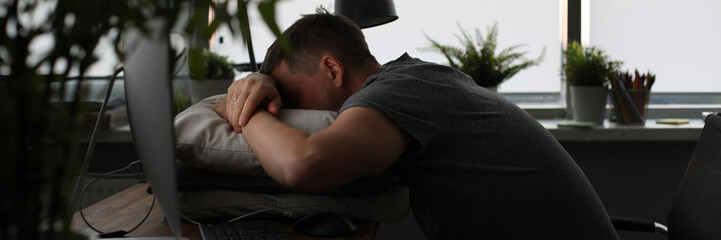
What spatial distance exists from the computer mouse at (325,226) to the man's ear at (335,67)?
1.31ft

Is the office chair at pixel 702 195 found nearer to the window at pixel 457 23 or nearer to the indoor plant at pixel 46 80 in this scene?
the indoor plant at pixel 46 80

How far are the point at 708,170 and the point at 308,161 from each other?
826 millimetres

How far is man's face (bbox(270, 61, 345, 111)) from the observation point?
141cm

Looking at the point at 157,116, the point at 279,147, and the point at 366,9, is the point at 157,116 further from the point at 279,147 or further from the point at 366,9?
the point at 366,9

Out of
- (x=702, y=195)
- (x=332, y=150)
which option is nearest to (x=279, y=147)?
(x=332, y=150)

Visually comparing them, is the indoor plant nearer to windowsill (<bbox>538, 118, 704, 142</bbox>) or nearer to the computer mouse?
the computer mouse

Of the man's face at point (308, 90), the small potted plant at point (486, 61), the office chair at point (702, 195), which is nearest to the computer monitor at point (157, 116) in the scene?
the man's face at point (308, 90)

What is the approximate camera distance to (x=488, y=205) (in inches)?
47.9

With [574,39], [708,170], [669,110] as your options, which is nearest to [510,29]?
[574,39]

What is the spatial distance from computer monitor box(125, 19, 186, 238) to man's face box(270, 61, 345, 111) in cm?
70

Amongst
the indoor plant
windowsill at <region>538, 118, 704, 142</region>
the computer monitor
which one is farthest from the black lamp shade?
the indoor plant

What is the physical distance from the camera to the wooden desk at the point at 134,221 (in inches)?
42.1

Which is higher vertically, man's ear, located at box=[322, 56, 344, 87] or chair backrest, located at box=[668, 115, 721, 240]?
man's ear, located at box=[322, 56, 344, 87]

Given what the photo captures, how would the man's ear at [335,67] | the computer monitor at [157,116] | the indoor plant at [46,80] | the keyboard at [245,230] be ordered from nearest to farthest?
the indoor plant at [46,80] → the computer monitor at [157,116] → the keyboard at [245,230] → the man's ear at [335,67]
